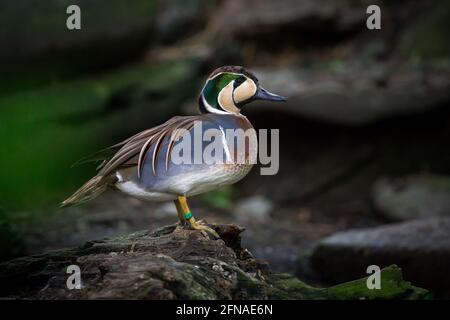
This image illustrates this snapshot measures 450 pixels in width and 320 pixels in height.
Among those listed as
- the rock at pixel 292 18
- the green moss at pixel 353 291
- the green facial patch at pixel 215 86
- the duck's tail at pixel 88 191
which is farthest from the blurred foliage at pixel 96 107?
the green moss at pixel 353 291

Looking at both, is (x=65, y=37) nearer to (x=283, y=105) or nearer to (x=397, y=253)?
(x=283, y=105)

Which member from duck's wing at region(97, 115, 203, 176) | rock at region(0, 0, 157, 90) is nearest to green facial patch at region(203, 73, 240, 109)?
duck's wing at region(97, 115, 203, 176)

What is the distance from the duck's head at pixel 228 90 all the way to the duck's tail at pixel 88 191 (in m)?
0.50

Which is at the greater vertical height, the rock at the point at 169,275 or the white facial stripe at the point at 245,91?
the white facial stripe at the point at 245,91

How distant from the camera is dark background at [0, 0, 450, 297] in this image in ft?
19.6

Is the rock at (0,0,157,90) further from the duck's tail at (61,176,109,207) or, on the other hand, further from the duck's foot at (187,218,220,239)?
the duck's foot at (187,218,220,239)

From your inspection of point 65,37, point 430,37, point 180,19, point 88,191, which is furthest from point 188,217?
point 180,19

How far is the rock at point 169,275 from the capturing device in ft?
8.20

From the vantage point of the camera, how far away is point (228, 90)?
122 inches

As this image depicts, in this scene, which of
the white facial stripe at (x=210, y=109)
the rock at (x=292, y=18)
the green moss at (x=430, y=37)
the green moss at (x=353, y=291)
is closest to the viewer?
the green moss at (x=353, y=291)

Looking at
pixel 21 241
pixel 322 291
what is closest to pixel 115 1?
pixel 21 241

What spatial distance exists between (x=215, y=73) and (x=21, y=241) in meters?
1.60

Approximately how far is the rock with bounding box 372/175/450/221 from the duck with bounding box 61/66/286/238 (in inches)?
141

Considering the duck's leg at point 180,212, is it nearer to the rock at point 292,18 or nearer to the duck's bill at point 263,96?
the duck's bill at point 263,96
